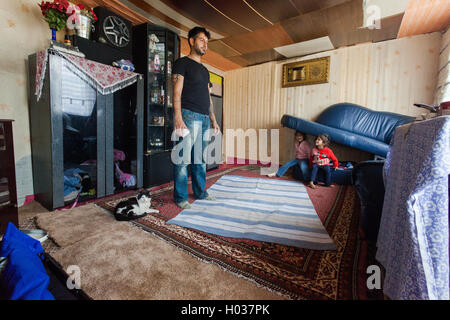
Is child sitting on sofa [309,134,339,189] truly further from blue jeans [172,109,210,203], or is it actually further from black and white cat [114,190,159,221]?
black and white cat [114,190,159,221]

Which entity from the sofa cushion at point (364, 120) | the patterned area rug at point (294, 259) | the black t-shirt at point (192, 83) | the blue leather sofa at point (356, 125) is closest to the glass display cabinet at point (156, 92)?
the black t-shirt at point (192, 83)

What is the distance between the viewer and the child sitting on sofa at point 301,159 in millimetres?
3126

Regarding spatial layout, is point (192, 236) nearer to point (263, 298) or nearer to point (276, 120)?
point (263, 298)

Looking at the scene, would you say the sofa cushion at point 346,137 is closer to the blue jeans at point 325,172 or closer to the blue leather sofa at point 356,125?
the blue leather sofa at point 356,125

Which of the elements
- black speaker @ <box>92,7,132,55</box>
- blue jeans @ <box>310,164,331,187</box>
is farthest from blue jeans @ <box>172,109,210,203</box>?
blue jeans @ <box>310,164,331,187</box>

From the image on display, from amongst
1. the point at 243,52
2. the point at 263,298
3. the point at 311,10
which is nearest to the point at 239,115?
the point at 243,52

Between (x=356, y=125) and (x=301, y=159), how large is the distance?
111 centimetres

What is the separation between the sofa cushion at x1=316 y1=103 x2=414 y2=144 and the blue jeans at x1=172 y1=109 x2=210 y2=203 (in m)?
2.56

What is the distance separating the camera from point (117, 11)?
8.21 feet

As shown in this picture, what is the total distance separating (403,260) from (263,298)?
56 cm

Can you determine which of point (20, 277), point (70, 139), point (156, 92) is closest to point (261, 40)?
point (156, 92)

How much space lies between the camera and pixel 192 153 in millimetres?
2020

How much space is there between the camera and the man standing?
1827mm

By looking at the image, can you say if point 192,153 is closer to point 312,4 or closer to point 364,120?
point 312,4
